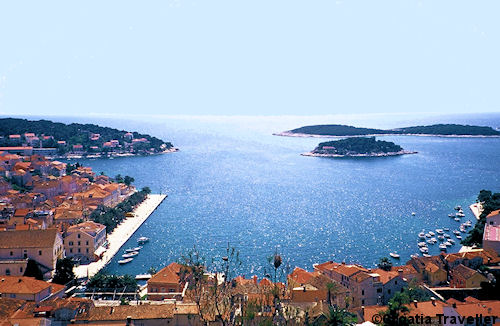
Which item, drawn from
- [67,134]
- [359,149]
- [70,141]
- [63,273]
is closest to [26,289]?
[63,273]

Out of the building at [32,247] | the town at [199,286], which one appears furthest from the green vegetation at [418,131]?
the building at [32,247]

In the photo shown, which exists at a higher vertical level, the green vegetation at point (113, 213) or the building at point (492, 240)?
the building at point (492, 240)

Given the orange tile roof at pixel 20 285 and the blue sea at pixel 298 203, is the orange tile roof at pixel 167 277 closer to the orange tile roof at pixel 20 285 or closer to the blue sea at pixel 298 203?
the blue sea at pixel 298 203

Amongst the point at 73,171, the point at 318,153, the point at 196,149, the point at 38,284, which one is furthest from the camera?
the point at 196,149

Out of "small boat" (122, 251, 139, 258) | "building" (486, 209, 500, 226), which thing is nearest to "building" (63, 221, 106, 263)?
"small boat" (122, 251, 139, 258)

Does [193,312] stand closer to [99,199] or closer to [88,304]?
[88,304]

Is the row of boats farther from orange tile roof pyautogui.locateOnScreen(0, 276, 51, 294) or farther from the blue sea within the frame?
orange tile roof pyautogui.locateOnScreen(0, 276, 51, 294)

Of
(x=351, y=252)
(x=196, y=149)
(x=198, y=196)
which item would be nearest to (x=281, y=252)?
(x=351, y=252)
